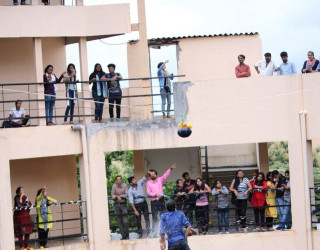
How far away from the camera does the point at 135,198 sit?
2303 centimetres

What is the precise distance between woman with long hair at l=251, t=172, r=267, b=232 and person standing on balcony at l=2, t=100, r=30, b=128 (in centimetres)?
536

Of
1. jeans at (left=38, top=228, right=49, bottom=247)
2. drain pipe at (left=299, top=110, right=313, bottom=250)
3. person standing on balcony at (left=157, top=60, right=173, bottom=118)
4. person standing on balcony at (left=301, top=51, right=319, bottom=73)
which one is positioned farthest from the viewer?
person standing on balcony at (left=157, top=60, right=173, bottom=118)

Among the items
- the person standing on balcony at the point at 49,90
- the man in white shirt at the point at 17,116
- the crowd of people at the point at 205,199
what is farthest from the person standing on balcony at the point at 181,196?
the man in white shirt at the point at 17,116

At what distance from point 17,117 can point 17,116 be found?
0.63ft

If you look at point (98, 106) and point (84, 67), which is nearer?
point (98, 106)

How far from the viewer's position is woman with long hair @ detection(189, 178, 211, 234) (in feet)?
74.8

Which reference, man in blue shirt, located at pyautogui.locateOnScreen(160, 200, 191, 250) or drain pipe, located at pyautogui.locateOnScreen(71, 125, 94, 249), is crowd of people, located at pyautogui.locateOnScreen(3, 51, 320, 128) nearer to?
drain pipe, located at pyautogui.locateOnScreen(71, 125, 94, 249)

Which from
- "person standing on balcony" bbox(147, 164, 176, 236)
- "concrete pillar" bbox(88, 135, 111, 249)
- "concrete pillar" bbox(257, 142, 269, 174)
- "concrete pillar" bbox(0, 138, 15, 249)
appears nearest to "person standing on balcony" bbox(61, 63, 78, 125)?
"concrete pillar" bbox(88, 135, 111, 249)

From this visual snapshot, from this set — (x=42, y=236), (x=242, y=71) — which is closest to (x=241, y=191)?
(x=242, y=71)

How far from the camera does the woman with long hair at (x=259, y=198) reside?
2288 cm

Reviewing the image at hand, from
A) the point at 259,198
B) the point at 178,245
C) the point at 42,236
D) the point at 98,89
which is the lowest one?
the point at 42,236

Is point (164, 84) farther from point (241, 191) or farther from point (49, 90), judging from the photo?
point (241, 191)

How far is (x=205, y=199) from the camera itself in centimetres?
2291

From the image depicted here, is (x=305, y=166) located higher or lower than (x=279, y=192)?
higher
